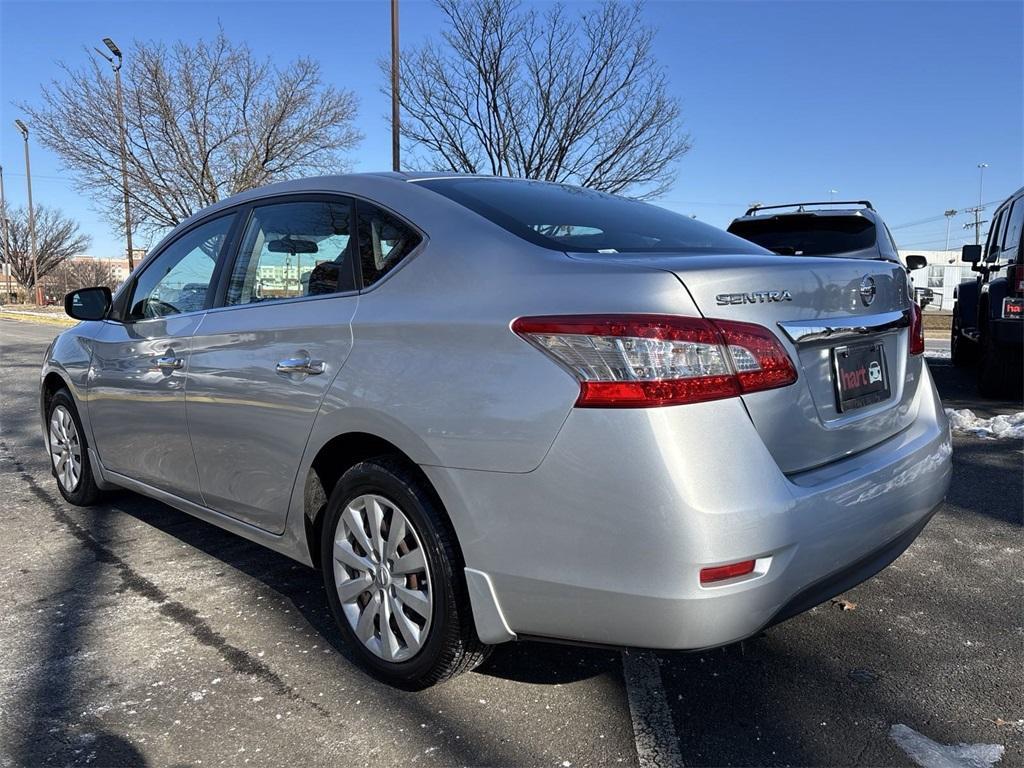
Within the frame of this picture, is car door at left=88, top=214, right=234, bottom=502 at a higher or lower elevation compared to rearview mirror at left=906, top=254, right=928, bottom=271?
lower

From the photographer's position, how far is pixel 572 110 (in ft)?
53.8

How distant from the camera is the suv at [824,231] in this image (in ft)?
22.1

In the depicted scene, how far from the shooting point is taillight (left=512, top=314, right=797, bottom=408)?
6.30 ft

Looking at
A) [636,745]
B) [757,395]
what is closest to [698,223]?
[757,395]

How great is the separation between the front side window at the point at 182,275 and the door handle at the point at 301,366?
2.67 feet

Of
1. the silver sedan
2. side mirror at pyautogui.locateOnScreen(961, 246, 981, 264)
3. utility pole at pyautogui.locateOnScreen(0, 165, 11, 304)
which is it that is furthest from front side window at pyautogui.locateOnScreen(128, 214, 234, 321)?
utility pole at pyautogui.locateOnScreen(0, 165, 11, 304)

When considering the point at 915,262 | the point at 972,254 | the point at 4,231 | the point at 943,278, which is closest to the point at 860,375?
the point at 915,262

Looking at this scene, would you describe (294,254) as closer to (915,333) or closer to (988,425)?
(915,333)

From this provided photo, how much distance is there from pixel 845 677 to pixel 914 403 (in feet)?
3.07

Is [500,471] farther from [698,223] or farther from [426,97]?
[426,97]

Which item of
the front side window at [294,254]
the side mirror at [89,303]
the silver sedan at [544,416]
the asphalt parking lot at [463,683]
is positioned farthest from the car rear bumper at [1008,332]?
the side mirror at [89,303]

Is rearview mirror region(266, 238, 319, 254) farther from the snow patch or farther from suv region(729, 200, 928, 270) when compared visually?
suv region(729, 200, 928, 270)

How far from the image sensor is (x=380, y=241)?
2684 millimetres

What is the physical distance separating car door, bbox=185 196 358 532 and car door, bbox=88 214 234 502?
0.52ft
